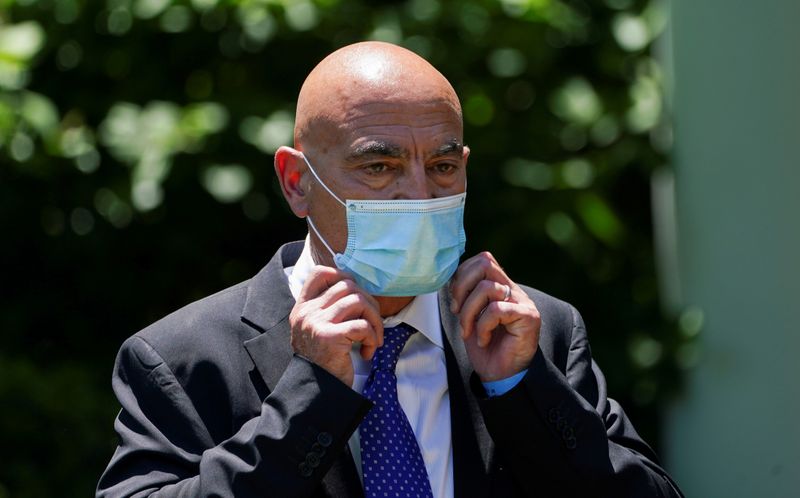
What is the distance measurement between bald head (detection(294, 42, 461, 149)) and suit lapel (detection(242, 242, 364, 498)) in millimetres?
295

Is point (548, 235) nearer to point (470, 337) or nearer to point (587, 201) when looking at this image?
point (587, 201)

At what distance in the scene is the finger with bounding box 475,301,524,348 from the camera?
9.33 ft

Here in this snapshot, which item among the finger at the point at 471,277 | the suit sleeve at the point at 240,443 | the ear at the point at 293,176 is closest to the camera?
the suit sleeve at the point at 240,443

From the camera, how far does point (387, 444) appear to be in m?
2.87

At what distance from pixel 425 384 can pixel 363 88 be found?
607 mm

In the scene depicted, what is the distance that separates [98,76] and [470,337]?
2.65 m

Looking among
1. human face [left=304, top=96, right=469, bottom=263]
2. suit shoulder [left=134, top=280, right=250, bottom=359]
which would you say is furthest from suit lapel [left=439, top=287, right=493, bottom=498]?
suit shoulder [left=134, top=280, right=250, bottom=359]

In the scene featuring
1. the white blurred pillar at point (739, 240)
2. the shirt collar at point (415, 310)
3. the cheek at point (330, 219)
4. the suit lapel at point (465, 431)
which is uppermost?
the cheek at point (330, 219)

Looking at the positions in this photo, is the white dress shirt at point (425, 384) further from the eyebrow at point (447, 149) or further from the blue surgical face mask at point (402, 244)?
the eyebrow at point (447, 149)

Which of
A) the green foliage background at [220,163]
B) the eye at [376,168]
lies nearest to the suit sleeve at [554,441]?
the eye at [376,168]

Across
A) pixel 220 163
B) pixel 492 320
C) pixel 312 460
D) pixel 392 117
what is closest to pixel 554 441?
pixel 492 320

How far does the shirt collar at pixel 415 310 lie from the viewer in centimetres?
306

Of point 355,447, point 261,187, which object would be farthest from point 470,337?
point 261,187

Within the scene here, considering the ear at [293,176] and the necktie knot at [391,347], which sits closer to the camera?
the necktie knot at [391,347]
